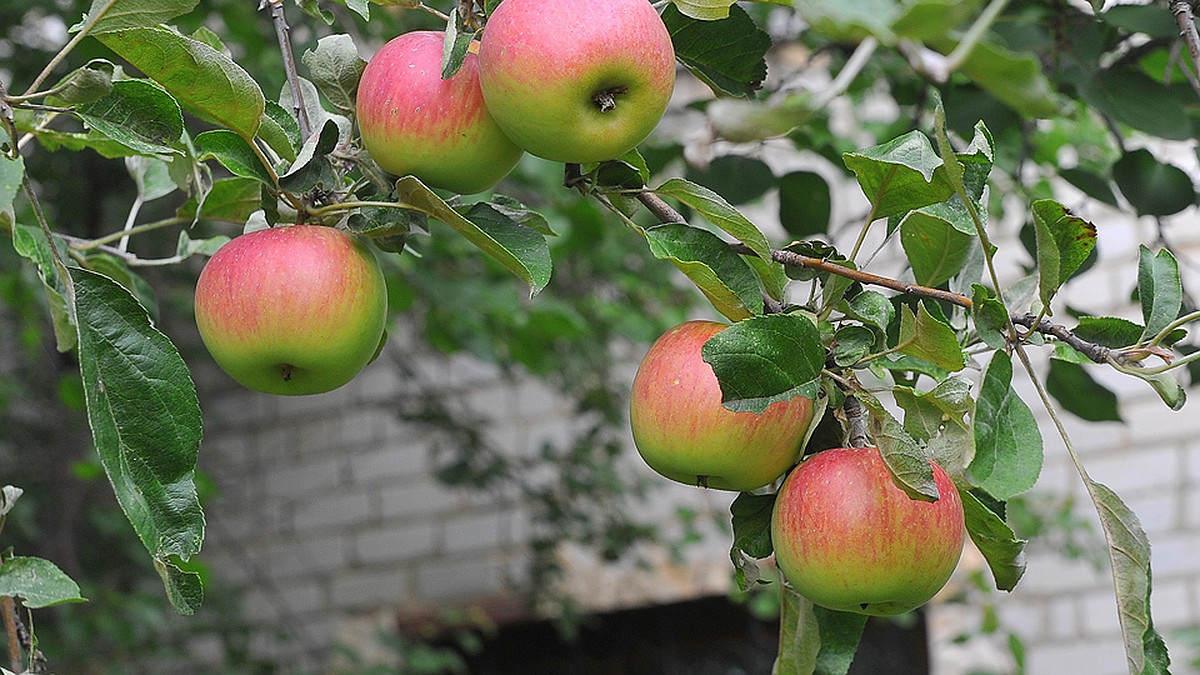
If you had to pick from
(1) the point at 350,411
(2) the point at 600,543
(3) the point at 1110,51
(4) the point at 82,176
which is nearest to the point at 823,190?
(3) the point at 1110,51

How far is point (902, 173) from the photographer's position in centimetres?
67

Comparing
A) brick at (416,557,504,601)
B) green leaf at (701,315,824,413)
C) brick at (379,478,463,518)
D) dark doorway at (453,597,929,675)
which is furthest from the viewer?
brick at (379,478,463,518)

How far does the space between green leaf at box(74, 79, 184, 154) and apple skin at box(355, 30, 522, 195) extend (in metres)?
0.10

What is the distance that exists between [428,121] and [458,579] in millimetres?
2849

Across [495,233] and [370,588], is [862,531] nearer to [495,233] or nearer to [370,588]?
[495,233]

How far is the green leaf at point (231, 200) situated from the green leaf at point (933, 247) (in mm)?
415

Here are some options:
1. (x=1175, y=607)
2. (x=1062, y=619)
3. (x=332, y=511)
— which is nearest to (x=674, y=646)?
(x=1062, y=619)

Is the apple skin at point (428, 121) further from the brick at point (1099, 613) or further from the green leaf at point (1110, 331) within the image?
the brick at point (1099, 613)

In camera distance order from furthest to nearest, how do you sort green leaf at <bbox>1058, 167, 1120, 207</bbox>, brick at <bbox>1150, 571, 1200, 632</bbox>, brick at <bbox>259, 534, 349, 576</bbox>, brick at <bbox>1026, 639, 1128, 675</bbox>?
brick at <bbox>259, 534, 349, 576</bbox>
brick at <bbox>1026, 639, 1128, 675</bbox>
brick at <bbox>1150, 571, 1200, 632</bbox>
green leaf at <bbox>1058, 167, 1120, 207</bbox>

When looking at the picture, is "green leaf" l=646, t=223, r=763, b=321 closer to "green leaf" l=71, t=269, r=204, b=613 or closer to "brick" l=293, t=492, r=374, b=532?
"green leaf" l=71, t=269, r=204, b=613

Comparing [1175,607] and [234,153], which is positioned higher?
[234,153]

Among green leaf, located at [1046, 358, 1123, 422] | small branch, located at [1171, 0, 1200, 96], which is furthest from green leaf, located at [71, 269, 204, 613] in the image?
green leaf, located at [1046, 358, 1123, 422]

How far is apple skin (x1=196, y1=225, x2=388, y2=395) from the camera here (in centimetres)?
67

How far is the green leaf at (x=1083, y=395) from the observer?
1.12 meters
